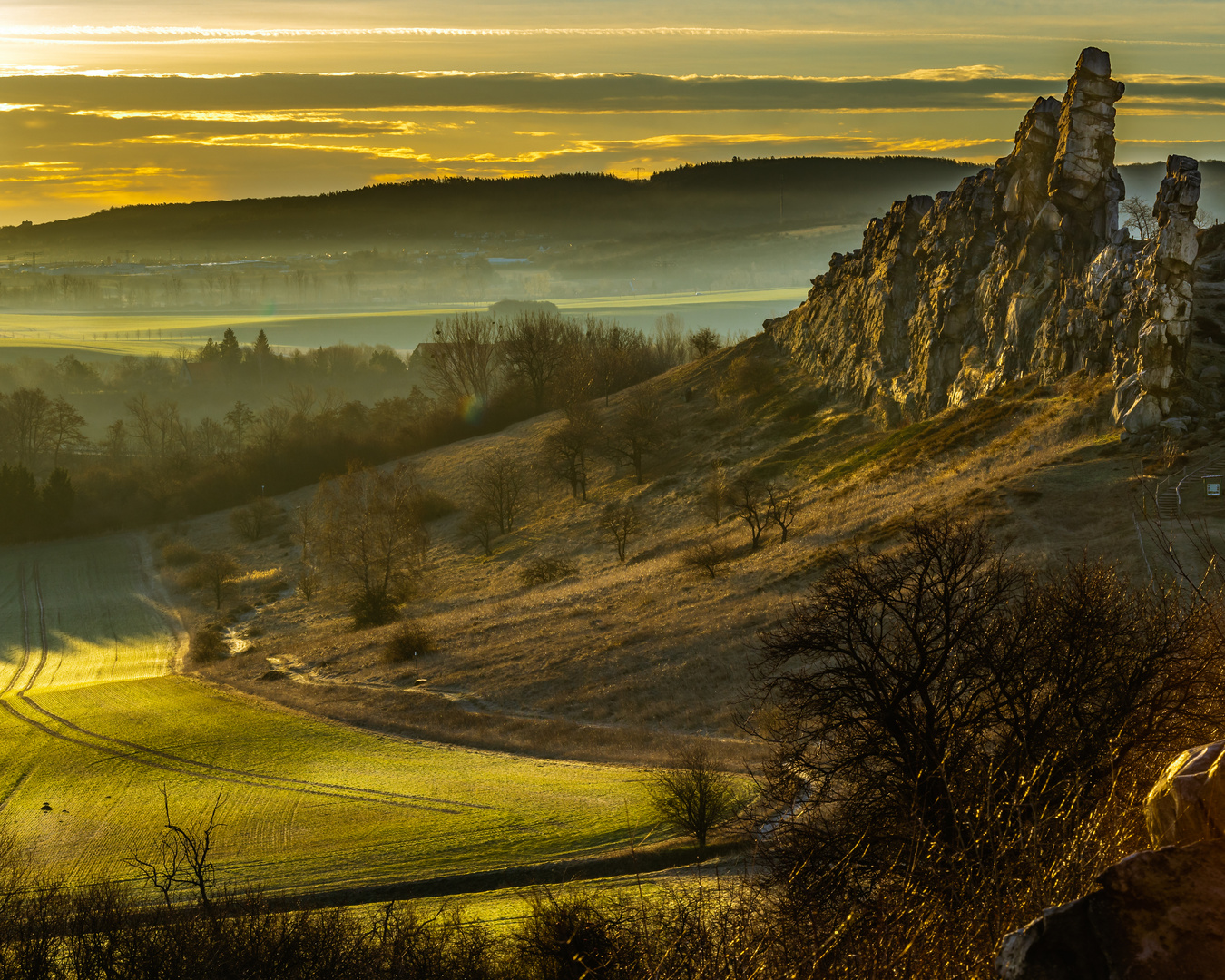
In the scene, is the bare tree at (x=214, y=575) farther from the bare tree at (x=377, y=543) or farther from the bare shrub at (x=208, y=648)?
the bare shrub at (x=208, y=648)

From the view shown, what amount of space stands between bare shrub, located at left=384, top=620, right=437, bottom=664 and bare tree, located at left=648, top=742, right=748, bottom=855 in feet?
95.3

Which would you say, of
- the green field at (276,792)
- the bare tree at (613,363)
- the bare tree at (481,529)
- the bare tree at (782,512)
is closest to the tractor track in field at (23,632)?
the green field at (276,792)

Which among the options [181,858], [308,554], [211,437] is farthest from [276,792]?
[211,437]

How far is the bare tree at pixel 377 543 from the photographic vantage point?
268ft

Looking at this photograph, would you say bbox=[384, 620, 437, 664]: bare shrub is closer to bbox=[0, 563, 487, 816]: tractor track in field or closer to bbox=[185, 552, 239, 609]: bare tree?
bbox=[0, 563, 487, 816]: tractor track in field

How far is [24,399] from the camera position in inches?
6063

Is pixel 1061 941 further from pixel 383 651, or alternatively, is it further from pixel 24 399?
pixel 24 399

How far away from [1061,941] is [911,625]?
12504mm

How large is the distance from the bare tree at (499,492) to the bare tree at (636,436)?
1065 cm

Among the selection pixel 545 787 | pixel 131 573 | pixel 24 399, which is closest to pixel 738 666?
pixel 545 787

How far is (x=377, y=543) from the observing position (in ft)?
289

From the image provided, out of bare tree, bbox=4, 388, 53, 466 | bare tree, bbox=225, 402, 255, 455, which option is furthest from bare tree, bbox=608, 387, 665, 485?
bare tree, bbox=4, 388, 53, 466

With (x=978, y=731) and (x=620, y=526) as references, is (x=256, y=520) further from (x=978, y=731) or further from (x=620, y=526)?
(x=978, y=731)

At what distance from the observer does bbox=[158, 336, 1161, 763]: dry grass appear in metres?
46.6
